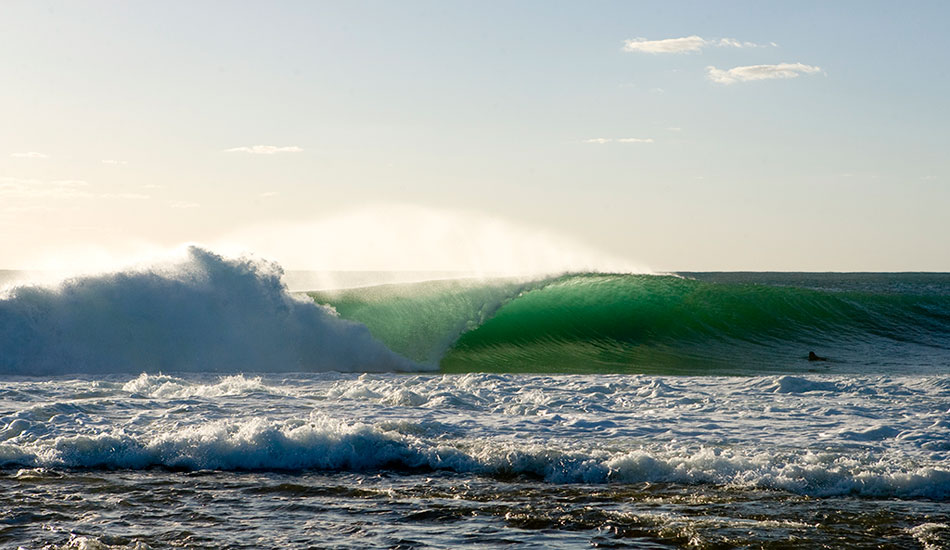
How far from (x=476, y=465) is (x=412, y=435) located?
1.13 meters

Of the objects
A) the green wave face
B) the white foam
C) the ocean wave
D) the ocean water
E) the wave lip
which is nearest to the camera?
the ocean water

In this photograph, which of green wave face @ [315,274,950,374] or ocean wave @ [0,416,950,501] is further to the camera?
green wave face @ [315,274,950,374]

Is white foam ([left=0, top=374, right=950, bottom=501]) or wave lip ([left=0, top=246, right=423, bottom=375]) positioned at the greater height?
wave lip ([left=0, top=246, right=423, bottom=375])

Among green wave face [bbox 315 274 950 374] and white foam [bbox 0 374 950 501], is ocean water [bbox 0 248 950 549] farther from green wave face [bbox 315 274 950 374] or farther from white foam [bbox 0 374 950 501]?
green wave face [bbox 315 274 950 374]

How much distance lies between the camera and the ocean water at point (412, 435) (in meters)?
5.52

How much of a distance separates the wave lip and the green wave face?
1.87m

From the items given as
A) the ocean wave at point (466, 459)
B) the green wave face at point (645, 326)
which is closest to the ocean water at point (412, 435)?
the ocean wave at point (466, 459)

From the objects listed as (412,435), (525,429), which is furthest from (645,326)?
(412,435)

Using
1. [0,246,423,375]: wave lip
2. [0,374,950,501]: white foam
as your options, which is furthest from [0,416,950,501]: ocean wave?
[0,246,423,375]: wave lip

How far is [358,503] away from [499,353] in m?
11.2

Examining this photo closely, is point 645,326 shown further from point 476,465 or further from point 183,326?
point 476,465

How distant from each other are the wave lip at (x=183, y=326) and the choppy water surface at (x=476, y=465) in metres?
3.79

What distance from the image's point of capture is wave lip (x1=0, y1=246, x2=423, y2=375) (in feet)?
46.9

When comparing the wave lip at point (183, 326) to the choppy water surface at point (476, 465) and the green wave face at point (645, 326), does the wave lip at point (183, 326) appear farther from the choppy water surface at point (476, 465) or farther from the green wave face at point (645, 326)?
the choppy water surface at point (476, 465)
